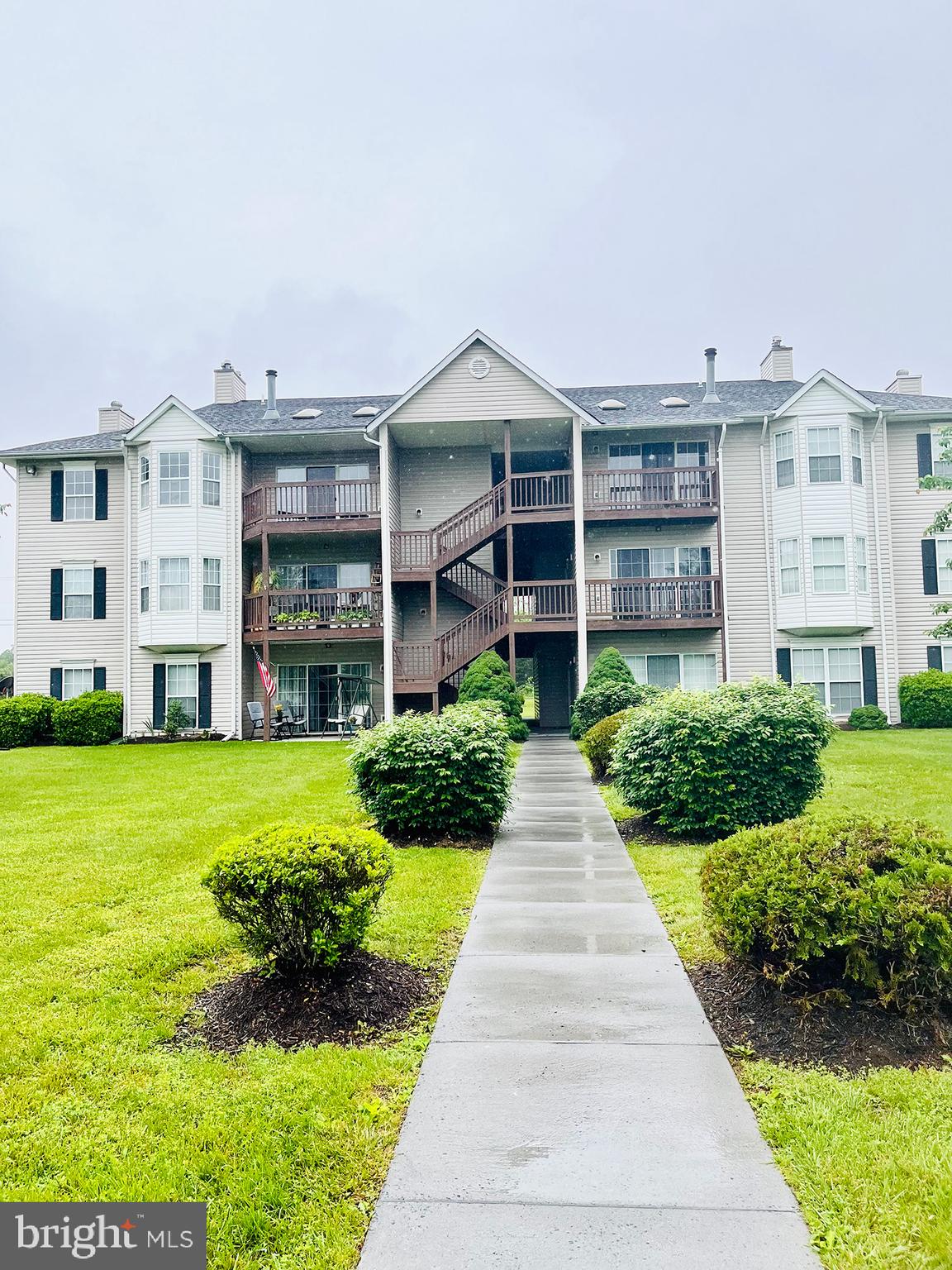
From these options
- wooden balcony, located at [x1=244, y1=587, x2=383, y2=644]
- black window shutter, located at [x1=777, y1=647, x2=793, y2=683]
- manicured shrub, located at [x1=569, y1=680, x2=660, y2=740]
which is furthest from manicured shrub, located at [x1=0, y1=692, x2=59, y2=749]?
black window shutter, located at [x1=777, y1=647, x2=793, y2=683]

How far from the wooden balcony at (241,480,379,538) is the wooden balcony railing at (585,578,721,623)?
670cm

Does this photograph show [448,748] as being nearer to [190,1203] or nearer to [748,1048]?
[748,1048]

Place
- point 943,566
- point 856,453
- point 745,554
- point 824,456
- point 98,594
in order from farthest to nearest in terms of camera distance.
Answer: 1. point 98,594
2. point 745,554
3. point 943,566
4. point 856,453
5. point 824,456

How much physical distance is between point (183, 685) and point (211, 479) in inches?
240

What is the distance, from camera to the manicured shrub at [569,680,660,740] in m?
18.6

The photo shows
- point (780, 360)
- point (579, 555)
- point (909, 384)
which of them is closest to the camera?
point (579, 555)

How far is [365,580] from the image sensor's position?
26094mm

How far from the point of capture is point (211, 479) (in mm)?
24734

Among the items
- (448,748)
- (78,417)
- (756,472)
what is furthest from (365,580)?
(78,417)

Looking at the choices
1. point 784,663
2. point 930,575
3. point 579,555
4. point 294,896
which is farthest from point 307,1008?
point 930,575

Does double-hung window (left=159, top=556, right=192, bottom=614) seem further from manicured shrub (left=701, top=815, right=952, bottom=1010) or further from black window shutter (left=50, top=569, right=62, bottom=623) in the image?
manicured shrub (left=701, top=815, right=952, bottom=1010)

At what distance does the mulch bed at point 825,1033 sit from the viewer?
3.89 meters

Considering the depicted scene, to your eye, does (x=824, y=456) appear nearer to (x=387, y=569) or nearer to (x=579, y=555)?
(x=579, y=555)

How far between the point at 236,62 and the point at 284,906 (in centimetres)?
1782
